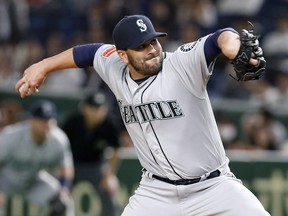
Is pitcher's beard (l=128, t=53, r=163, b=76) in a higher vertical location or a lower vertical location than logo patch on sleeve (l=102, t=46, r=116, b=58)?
lower

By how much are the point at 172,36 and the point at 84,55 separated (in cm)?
923

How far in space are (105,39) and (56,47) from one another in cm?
98

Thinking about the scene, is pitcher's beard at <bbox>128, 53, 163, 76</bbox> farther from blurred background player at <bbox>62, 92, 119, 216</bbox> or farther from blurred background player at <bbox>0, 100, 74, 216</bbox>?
blurred background player at <bbox>62, 92, 119, 216</bbox>

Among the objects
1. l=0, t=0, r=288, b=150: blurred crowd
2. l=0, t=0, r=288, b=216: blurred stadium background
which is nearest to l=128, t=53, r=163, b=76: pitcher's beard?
l=0, t=0, r=288, b=216: blurred stadium background

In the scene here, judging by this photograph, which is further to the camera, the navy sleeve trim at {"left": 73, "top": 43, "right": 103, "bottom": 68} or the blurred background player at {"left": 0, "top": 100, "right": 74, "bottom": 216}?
the blurred background player at {"left": 0, "top": 100, "right": 74, "bottom": 216}

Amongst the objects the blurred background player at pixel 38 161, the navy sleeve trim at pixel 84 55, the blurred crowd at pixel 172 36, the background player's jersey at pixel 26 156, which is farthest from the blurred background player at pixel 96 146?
the navy sleeve trim at pixel 84 55

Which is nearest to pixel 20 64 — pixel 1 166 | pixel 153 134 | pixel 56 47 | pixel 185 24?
pixel 56 47

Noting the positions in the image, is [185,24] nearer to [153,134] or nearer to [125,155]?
[125,155]

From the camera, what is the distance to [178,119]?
6.73 metres

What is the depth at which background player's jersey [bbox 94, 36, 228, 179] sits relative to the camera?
6.67 metres

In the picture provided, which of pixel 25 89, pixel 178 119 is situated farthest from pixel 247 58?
pixel 25 89

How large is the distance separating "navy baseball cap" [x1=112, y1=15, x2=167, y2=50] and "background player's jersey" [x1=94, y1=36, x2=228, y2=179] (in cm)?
24

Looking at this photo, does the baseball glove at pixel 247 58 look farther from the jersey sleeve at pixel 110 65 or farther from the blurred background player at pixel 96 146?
the blurred background player at pixel 96 146

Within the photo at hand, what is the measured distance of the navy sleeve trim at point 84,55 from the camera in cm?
729
